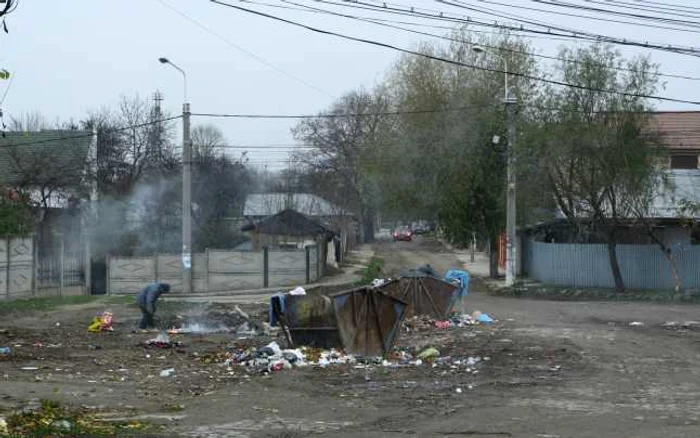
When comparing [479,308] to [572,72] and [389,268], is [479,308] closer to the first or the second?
[572,72]

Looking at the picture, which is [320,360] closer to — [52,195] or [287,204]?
[52,195]

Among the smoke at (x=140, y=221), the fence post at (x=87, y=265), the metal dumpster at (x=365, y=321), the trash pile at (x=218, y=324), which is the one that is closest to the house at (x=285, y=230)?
the smoke at (x=140, y=221)

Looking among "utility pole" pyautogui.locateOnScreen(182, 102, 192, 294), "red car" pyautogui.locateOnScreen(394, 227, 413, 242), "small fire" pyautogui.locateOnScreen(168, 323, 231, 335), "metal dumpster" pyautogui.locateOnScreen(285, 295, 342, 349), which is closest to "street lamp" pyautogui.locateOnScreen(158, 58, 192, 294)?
"utility pole" pyautogui.locateOnScreen(182, 102, 192, 294)

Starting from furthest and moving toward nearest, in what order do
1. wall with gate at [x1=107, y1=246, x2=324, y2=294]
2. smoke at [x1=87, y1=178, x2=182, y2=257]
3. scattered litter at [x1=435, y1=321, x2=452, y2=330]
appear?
smoke at [x1=87, y1=178, x2=182, y2=257], wall with gate at [x1=107, y1=246, x2=324, y2=294], scattered litter at [x1=435, y1=321, x2=452, y2=330]

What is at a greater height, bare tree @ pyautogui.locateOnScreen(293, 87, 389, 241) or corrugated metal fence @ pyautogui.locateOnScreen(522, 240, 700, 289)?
bare tree @ pyautogui.locateOnScreen(293, 87, 389, 241)

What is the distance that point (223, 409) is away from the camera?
11242 millimetres

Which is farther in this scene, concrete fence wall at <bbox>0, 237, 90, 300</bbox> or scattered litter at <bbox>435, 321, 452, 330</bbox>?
concrete fence wall at <bbox>0, 237, 90, 300</bbox>

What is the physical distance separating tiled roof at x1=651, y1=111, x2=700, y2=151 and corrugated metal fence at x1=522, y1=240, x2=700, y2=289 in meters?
8.75

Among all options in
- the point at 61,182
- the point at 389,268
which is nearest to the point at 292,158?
the point at 389,268

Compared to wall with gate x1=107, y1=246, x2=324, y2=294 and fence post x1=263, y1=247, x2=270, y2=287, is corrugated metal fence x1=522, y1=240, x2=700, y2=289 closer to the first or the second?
wall with gate x1=107, y1=246, x2=324, y2=294

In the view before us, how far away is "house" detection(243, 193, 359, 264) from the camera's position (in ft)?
183

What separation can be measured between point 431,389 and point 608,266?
79.5 feet

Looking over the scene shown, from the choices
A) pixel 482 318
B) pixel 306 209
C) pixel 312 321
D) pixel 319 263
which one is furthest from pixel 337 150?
pixel 312 321

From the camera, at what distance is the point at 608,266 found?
116 ft
